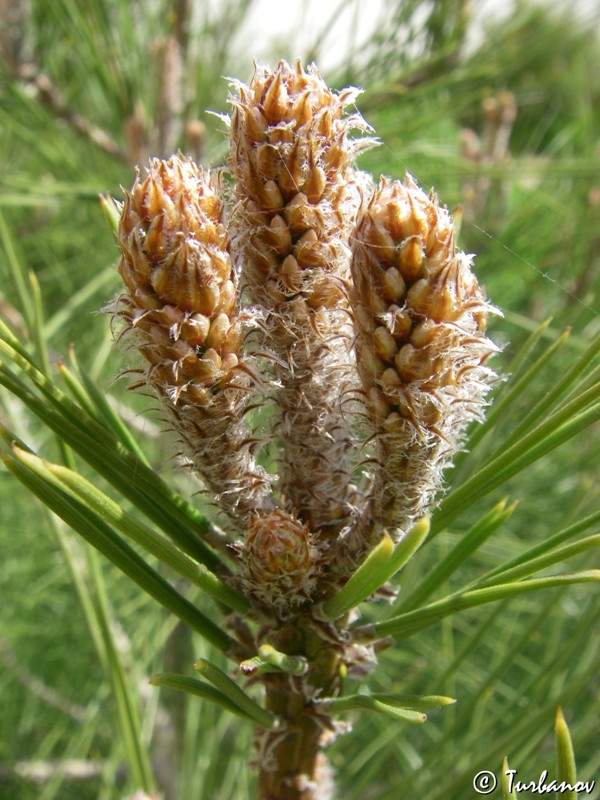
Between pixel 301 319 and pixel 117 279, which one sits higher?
pixel 117 279

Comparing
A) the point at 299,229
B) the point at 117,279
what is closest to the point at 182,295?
the point at 299,229

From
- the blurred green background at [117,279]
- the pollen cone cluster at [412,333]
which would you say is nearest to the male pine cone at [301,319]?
the pollen cone cluster at [412,333]

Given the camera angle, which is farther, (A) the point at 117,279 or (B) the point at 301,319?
(A) the point at 117,279

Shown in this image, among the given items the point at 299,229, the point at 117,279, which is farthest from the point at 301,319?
the point at 117,279

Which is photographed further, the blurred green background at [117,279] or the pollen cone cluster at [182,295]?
the blurred green background at [117,279]

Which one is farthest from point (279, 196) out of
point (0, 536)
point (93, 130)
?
point (0, 536)

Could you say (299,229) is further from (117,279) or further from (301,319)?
(117,279)

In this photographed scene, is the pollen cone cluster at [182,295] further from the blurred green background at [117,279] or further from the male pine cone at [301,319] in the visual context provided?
the blurred green background at [117,279]
